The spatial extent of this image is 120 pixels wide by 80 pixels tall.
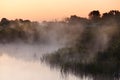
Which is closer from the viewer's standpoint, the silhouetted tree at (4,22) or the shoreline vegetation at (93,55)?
the shoreline vegetation at (93,55)

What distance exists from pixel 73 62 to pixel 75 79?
2.61 metres

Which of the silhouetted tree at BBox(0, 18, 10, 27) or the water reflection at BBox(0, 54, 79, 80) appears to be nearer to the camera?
the water reflection at BBox(0, 54, 79, 80)

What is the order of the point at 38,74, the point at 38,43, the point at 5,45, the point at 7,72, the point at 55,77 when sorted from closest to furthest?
the point at 55,77 → the point at 38,74 → the point at 7,72 → the point at 38,43 → the point at 5,45

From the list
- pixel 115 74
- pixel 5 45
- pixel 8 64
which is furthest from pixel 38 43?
pixel 115 74

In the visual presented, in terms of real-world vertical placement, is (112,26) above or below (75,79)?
above

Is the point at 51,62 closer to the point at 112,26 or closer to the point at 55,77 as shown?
the point at 55,77

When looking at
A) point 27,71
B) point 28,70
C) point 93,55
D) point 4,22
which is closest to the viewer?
point 93,55

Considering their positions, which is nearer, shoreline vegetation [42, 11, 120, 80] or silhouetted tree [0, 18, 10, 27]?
shoreline vegetation [42, 11, 120, 80]

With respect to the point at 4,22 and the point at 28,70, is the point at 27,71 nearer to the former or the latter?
the point at 28,70

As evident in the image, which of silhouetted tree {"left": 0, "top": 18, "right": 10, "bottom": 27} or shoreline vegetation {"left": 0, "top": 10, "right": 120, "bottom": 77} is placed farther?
silhouetted tree {"left": 0, "top": 18, "right": 10, "bottom": 27}

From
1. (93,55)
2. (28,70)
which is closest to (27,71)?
(28,70)

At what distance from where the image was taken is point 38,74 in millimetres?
32781

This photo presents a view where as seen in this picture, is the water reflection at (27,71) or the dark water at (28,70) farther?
the water reflection at (27,71)

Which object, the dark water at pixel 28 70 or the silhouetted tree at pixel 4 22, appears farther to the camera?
the silhouetted tree at pixel 4 22
